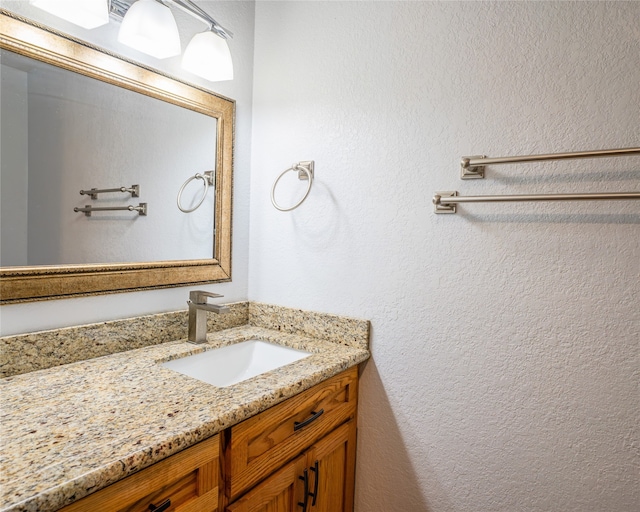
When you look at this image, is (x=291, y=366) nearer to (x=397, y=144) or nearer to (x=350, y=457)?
(x=350, y=457)

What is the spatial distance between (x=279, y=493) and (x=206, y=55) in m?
1.32

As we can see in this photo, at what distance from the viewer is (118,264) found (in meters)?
1.21

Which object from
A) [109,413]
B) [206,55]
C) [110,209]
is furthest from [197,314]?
[206,55]

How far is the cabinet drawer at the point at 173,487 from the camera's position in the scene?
2.13 ft

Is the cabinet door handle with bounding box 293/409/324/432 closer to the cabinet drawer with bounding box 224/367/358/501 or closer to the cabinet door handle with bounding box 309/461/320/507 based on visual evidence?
the cabinet drawer with bounding box 224/367/358/501

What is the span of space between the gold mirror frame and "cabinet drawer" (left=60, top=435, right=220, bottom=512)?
0.61 m

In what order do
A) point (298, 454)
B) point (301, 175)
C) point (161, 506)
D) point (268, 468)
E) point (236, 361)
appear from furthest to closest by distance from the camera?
1. point (301, 175)
2. point (236, 361)
3. point (298, 454)
4. point (268, 468)
5. point (161, 506)

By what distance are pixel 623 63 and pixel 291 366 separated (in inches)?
45.3

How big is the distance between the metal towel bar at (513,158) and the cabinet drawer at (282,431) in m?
0.73

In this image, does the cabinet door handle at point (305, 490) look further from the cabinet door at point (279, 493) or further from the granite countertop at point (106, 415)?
the granite countertop at point (106, 415)

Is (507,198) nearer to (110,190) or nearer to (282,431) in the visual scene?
(282,431)

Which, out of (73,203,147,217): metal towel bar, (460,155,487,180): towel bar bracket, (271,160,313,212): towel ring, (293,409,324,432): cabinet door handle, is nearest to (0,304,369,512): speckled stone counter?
(293,409,324,432): cabinet door handle

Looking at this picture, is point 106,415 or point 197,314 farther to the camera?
point 197,314

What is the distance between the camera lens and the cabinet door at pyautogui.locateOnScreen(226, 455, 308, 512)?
0.92 m
